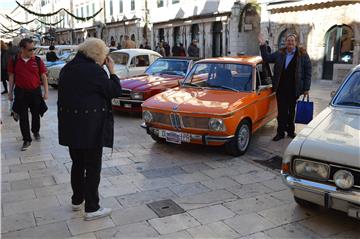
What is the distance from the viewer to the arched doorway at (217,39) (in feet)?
81.7

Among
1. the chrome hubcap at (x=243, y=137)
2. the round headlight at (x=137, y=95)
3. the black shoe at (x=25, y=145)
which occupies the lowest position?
the black shoe at (x=25, y=145)

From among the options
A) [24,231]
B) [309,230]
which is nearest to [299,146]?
[309,230]

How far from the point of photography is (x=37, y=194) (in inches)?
185

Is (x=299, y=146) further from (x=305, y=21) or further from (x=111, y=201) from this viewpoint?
(x=305, y=21)

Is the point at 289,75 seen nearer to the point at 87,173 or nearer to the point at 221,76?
the point at 221,76

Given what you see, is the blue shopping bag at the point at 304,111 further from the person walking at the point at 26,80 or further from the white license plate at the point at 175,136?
the person walking at the point at 26,80

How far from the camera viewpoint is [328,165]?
353 cm

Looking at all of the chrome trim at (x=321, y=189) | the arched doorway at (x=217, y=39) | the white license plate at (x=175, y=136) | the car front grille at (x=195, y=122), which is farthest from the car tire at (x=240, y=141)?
the arched doorway at (x=217, y=39)

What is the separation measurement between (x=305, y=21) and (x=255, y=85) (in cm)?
1228

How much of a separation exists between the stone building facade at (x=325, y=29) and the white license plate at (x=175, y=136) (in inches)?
467

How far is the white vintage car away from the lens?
3.40 m

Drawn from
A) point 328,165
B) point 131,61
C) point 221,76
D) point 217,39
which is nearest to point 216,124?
point 221,76

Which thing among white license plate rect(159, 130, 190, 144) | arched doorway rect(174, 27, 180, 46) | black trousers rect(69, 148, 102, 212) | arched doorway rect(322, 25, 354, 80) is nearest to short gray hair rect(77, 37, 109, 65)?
black trousers rect(69, 148, 102, 212)

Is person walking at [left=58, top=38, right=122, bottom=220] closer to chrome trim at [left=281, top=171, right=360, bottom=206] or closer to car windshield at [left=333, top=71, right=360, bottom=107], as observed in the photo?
chrome trim at [left=281, top=171, right=360, bottom=206]
